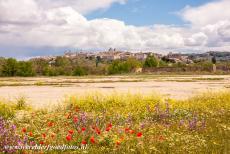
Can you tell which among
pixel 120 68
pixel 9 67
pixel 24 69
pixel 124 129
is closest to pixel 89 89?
pixel 124 129

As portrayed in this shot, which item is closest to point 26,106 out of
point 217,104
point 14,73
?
point 217,104

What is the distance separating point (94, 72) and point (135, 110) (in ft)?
338

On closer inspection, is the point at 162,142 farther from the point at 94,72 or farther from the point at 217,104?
the point at 94,72

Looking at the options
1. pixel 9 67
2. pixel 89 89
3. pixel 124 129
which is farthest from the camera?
pixel 9 67

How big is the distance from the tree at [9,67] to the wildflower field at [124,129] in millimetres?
91017

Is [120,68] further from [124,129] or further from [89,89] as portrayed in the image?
[124,129]

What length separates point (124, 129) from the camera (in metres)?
9.06

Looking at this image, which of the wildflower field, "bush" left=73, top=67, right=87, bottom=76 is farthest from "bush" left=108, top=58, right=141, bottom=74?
the wildflower field

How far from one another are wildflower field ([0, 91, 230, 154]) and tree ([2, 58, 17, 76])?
91017mm

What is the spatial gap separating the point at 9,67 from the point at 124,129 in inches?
3888

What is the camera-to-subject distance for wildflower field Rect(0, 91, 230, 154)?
Result: 762cm

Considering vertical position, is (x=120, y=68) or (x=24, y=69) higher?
(x=24, y=69)

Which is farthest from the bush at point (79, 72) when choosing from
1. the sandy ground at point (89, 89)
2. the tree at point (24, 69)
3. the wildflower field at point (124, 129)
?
the wildflower field at point (124, 129)

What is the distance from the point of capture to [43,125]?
10453 mm
